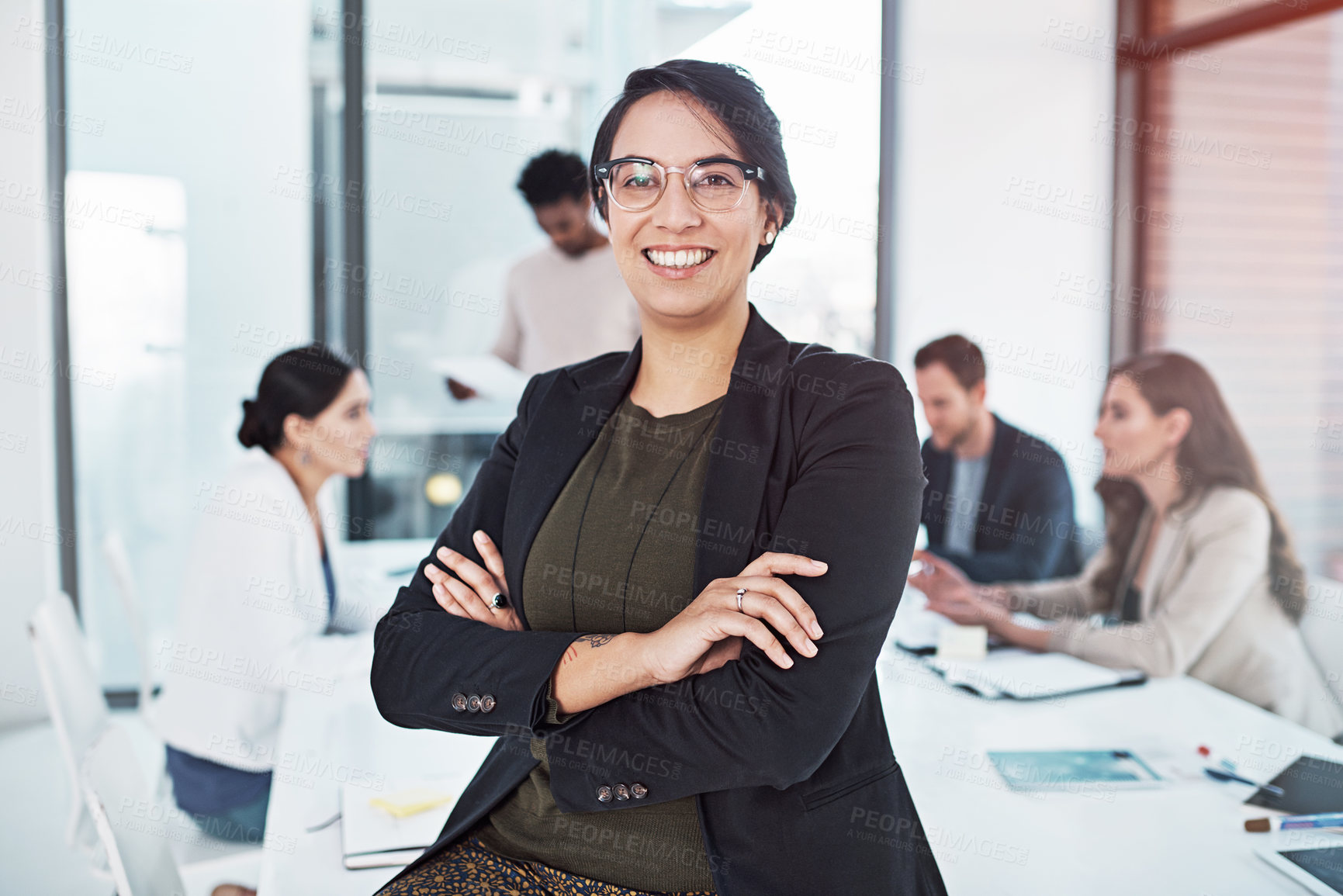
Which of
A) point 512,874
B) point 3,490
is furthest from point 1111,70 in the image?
point 3,490

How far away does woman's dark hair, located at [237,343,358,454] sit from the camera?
2.64m

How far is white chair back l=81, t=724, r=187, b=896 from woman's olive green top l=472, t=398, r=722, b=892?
49 cm

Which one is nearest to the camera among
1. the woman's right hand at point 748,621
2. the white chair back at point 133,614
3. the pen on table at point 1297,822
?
the woman's right hand at point 748,621

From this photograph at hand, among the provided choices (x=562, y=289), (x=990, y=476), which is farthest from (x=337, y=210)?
(x=990, y=476)

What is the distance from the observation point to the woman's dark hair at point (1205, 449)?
98.6 inches

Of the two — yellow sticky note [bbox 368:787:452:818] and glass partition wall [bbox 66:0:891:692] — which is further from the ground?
glass partition wall [bbox 66:0:891:692]

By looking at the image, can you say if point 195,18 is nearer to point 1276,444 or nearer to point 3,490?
point 3,490

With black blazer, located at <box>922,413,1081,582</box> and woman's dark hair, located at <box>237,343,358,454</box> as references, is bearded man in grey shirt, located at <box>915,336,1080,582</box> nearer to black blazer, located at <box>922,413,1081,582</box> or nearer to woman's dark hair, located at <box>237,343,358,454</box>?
black blazer, located at <box>922,413,1081,582</box>

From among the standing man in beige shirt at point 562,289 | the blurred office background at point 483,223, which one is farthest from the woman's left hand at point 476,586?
the blurred office background at point 483,223

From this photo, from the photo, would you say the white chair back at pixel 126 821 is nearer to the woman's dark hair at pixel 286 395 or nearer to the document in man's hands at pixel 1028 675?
the woman's dark hair at pixel 286 395

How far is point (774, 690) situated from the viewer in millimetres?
1265

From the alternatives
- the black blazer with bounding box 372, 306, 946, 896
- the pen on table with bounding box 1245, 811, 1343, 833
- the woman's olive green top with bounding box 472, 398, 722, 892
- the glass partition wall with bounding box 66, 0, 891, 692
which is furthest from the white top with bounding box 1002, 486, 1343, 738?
the glass partition wall with bounding box 66, 0, 891, 692

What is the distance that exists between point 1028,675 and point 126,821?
1.84 metres

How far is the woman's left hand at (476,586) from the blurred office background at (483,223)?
280 centimetres
